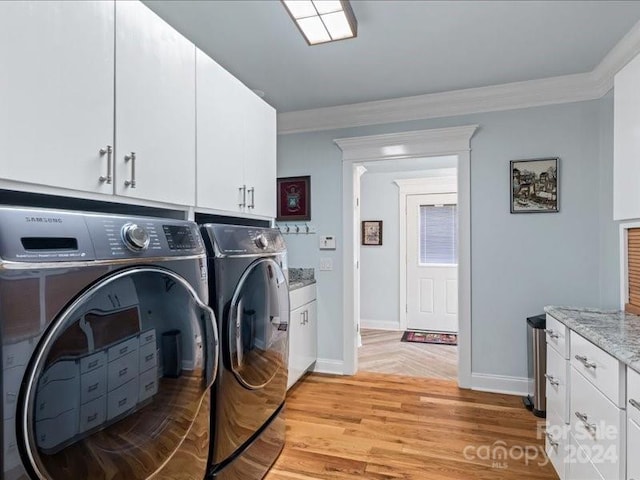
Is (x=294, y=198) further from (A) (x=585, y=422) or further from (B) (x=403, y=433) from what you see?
(A) (x=585, y=422)

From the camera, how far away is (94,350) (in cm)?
93

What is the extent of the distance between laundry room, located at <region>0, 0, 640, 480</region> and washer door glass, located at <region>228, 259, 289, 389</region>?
0.01 metres

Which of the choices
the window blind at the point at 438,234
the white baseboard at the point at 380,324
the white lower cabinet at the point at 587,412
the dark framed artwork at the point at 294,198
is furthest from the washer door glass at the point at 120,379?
the window blind at the point at 438,234

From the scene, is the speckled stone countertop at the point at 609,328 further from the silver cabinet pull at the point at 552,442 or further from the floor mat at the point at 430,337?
the floor mat at the point at 430,337

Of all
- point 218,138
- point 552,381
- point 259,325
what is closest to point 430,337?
point 552,381

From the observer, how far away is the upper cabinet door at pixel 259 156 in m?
2.05

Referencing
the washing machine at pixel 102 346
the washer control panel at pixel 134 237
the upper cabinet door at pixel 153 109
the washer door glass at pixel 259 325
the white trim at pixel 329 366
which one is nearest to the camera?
the washing machine at pixel 102 346

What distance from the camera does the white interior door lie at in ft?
16.7

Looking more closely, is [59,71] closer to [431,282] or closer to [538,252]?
[538,252]

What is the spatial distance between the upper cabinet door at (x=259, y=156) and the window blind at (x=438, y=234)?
3.37m

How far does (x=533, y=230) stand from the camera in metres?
2.90

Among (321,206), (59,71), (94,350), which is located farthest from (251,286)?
(321,206)

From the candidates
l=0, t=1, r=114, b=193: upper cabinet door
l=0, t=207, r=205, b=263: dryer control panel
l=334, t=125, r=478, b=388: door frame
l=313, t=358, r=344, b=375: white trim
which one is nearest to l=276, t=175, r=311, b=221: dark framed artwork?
l=334, t=125, r=478, b=388: door frame

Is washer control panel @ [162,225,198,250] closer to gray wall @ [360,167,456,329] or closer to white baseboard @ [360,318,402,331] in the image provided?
gray wall @ [360,167,456,329]
